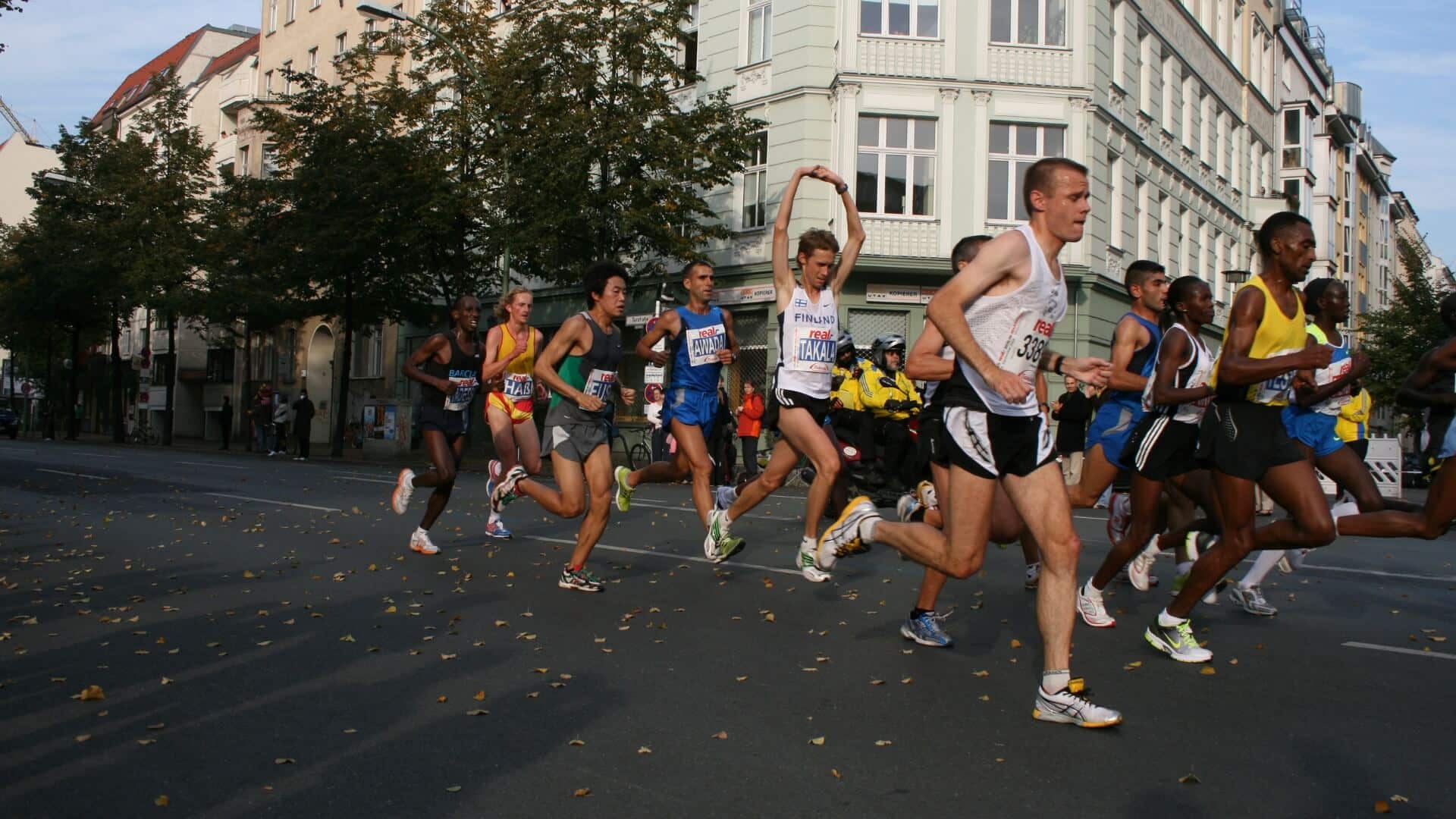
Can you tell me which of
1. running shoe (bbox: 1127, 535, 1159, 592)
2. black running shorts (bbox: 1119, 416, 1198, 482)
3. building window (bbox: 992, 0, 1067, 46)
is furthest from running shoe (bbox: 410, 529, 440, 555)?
building window (bbox: 992, 0, 1067, 46)

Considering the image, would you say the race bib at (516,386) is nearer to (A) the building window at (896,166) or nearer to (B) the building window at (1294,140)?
(A) the building window at (896,166)

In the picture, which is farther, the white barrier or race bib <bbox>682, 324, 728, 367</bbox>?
the white barrier

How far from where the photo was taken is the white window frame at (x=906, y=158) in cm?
2784

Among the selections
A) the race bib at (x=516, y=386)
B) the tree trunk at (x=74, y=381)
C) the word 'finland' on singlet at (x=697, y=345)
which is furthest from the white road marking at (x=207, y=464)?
the tree trunk at (x=74, y=381)

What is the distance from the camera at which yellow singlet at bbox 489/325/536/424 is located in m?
10.3

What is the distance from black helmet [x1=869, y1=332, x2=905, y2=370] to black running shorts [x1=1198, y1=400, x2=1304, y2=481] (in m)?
5.42

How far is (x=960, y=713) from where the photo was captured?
478cm

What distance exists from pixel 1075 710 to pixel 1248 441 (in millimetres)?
1830

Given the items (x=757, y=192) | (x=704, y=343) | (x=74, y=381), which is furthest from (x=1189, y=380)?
(x=74, y=381)

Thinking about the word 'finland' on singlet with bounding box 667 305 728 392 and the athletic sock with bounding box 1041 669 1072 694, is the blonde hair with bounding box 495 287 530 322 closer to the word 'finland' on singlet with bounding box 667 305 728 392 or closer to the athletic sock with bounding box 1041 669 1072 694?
the word 'finland' on singlet with bounding box 667 305 728 392

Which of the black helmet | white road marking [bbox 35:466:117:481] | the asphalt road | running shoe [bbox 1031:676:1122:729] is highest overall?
the black helmet

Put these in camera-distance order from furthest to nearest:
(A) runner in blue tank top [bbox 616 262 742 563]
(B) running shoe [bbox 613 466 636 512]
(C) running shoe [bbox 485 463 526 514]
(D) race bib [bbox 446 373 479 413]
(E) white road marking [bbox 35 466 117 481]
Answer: (E) white road marking [bbox 35 466 117 481], (D) race bib [bbox 446 373 479 413], (C) running shoe [bbox 485 463 526 514], (B) running shoe [bbox 613 466 636 512], (A) runner in blue tank top [bbox 616 262 742 563]

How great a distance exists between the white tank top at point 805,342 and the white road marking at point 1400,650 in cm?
315

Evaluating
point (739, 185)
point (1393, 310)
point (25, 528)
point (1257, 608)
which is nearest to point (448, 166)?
point (739, 185)
